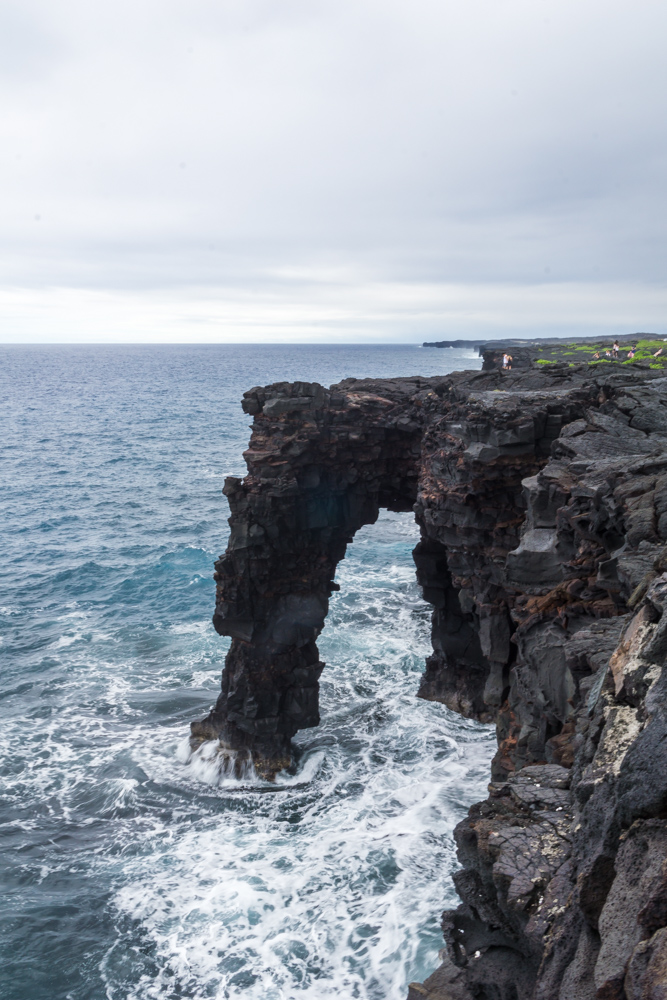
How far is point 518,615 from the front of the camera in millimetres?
17531

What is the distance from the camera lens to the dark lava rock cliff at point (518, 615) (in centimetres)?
685

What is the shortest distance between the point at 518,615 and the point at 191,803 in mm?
16274

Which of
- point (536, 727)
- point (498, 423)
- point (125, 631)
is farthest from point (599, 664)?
point (125, 631)

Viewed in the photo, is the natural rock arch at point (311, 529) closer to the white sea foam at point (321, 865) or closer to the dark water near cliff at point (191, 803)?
the white sea foam at point (321, 865)

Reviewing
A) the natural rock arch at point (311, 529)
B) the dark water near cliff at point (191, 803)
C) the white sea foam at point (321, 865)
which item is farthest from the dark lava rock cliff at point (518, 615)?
the dark water near cliff at point (191, 803)

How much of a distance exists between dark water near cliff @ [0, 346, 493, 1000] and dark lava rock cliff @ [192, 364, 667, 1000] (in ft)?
10.5

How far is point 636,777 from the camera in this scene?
6.60 m

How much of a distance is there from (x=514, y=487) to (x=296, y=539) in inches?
427

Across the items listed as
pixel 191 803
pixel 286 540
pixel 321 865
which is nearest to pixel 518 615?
pixel 321 865

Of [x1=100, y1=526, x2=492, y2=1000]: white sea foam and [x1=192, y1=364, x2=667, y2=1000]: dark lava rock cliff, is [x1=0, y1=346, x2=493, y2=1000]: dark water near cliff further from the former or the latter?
[x1=192, y1=364, x2=667, y2=1000]: dark lava rock cliff

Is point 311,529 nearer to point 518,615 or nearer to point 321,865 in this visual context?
point 321,865

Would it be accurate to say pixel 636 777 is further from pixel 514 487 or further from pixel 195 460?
pixel 195 460

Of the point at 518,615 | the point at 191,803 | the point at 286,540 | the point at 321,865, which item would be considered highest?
the point at 518,615

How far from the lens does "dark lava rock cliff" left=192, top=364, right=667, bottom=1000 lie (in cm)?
685
